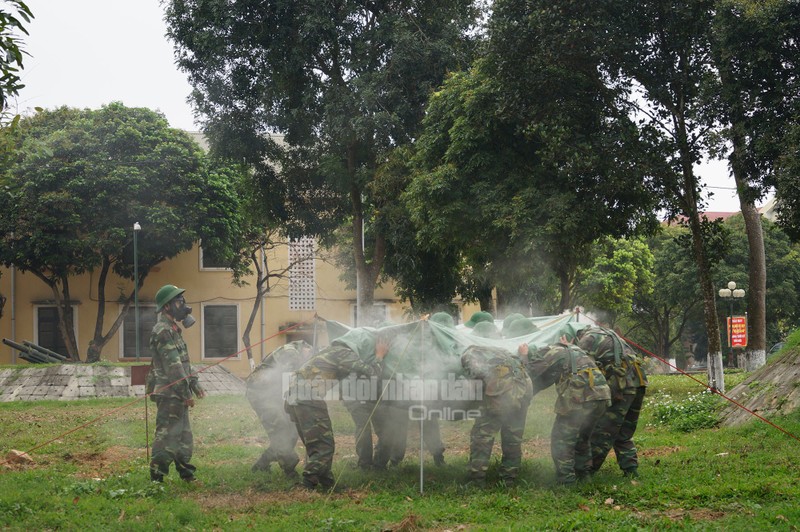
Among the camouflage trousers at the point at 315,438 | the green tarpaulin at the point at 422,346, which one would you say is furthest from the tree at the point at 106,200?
the camouflage trousers at the point at 315,438

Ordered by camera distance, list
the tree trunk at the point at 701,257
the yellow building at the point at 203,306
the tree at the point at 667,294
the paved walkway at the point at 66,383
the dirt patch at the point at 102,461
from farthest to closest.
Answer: the tree at the point at 667,294, the yellow building at the point at 203,306, the paved walkway at the point at 66,383, the tree trunk at the point at 701,257, the dirt patch at the point at 102,461

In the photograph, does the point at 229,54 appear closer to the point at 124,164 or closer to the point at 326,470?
the point at 124,164

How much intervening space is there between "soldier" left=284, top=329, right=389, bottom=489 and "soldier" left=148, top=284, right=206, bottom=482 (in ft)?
4.01

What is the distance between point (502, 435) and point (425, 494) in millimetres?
1137

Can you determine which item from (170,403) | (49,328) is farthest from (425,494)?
(49,328)

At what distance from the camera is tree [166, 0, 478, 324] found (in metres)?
23.3

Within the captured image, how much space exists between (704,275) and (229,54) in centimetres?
1410

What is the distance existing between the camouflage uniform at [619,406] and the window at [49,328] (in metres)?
34.1

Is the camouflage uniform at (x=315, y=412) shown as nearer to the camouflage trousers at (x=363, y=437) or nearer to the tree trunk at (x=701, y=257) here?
the camouflage trousers at (x=363, y=437)

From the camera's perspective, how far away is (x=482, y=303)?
3306cm

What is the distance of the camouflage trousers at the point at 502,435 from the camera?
32.2 feet

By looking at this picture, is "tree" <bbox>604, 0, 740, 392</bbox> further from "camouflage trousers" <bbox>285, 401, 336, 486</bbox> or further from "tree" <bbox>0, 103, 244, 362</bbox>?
"tree" <bbox>0, 103, 244, 362</bbox>

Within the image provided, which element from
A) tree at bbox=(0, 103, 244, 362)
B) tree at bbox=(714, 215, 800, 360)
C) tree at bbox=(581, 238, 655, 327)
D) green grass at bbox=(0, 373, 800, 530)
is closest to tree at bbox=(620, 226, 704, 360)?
tree at bbox=(581, 238, 655, 327)

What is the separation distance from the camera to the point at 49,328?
1569 inches
